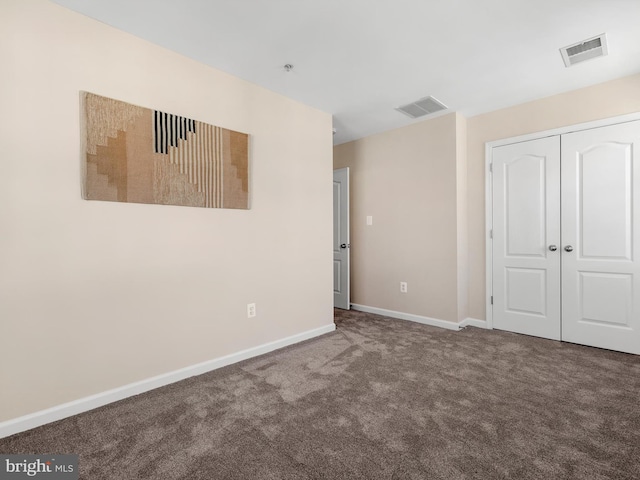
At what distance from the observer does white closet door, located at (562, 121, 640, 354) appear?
295 cm

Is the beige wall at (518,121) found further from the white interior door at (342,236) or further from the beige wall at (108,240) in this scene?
the beige wall at (108,240)

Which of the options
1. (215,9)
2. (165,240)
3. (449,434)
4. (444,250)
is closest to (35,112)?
(165,240)

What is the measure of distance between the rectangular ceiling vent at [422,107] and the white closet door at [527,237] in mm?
863

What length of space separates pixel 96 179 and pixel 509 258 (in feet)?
12.9

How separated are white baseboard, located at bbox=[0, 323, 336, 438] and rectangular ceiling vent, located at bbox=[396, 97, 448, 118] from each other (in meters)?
2.80

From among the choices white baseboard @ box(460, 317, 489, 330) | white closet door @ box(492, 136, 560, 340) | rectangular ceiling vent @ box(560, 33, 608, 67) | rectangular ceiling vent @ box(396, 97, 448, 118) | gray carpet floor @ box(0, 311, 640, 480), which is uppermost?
rectangular ceiling vent @ box(560, 33, 608, 67)

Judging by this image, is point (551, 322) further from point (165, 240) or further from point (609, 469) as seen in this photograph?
point (165, 240)

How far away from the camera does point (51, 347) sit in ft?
6.38

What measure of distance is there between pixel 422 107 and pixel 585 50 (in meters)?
1.40

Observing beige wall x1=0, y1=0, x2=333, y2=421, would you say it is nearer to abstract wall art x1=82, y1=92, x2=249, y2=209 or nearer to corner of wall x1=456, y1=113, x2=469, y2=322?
abstract wall art x1=82, y1=92, x2=249, y2=209

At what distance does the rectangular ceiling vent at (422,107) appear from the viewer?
3.41 metres

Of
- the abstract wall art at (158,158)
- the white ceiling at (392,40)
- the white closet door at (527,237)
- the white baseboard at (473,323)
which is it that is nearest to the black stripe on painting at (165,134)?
the abstract wall art at (158,158)

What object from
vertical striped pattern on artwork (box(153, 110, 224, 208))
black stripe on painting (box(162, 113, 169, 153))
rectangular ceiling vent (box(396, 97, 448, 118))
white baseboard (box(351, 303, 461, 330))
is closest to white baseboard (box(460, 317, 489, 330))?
white baseboard (box(351, 303, 461, 330))

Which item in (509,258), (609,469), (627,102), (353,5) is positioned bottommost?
(609,469)
